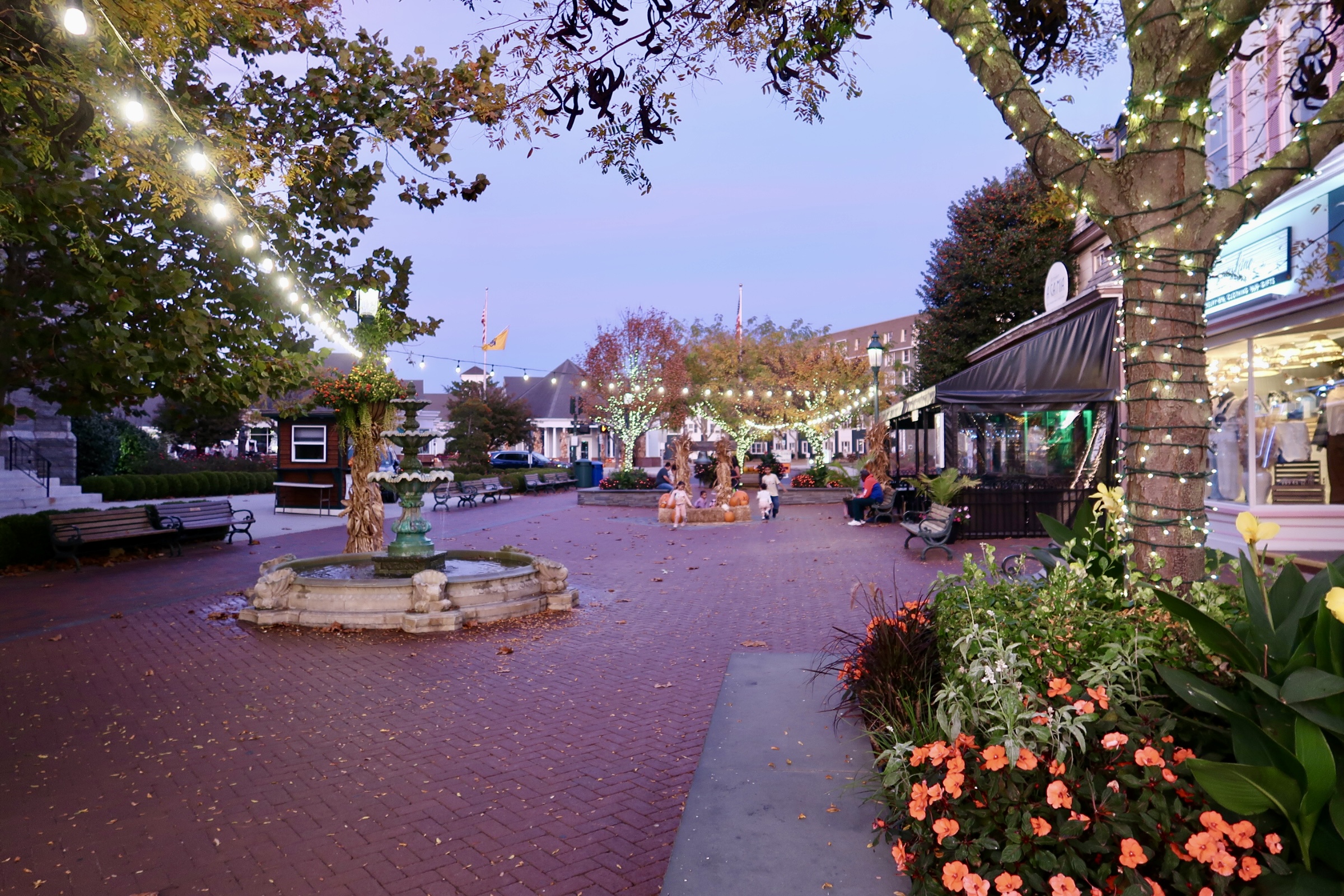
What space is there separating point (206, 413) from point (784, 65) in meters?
10.2

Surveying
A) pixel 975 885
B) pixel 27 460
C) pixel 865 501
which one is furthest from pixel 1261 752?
pixel 27 460

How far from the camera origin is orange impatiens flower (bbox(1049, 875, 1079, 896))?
2174 mm

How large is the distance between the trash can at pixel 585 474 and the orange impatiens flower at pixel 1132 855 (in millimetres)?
32871

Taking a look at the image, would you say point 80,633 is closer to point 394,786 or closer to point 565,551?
point 394,786

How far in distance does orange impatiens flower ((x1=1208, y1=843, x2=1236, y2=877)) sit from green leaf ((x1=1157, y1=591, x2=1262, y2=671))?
59 cm

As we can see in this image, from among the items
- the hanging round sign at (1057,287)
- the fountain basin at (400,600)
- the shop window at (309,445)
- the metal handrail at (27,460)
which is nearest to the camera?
the fountain basin at (400,600)

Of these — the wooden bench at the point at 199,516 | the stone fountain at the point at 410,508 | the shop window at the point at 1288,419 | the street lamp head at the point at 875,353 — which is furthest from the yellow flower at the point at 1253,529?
the street lamp head at the point at 875,353

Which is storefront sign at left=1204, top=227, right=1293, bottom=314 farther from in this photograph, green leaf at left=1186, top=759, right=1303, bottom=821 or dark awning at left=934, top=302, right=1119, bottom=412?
green leaf at left=1186, top=759, right=1303, bottom=821

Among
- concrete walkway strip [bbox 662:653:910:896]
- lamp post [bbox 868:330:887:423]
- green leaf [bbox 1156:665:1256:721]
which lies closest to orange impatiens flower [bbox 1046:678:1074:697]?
green leaf [bbox 1156:665:1256:721]

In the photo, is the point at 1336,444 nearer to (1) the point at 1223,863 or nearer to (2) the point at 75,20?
(1) the point at 1223,863

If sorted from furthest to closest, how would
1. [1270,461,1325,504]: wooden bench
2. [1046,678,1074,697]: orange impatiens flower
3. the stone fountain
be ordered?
[1270,461,1325,504]: wooden bench, the stone fountain, [1046,678,1074,697]: orange impatiens flower

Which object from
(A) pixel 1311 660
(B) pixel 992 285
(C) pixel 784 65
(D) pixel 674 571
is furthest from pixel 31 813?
(B) pixel 992 285

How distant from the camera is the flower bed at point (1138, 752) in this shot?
2160 millimetres

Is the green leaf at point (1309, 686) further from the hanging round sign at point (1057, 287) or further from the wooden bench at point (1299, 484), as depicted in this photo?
the hanging round sign at point (1057, 287)
